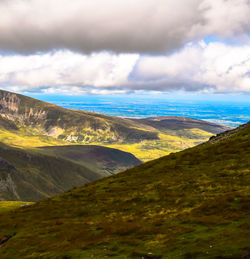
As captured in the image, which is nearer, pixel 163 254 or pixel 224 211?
pixel 163 254

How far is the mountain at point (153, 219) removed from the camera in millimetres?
22594

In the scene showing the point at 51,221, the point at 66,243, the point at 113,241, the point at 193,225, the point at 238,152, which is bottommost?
the point at 51,221

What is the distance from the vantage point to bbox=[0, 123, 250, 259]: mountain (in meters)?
22.6

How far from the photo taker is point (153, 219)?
34875 mm

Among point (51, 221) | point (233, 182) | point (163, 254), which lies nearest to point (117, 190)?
point (51, 221)

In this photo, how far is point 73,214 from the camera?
160 feet

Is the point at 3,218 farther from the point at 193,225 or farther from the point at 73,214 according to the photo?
the point at 193,225

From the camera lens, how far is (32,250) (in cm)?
3322

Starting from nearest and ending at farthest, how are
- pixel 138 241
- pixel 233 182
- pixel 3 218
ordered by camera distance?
pixel 138 241 → pixel 233 182 → pixel 3 218

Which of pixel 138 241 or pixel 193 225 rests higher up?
pixel 193 225

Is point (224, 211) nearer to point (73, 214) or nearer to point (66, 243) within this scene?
point (66, 243)

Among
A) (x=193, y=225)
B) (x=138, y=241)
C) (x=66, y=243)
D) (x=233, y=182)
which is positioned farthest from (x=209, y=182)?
(x=66, y=243)

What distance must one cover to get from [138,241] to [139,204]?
18.4m

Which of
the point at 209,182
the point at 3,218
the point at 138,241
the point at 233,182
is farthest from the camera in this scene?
the point at 3,218
